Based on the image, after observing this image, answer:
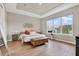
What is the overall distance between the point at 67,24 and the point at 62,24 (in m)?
0.18

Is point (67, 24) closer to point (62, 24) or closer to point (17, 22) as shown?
point (62, 24)

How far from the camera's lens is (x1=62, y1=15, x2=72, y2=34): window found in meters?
2.39

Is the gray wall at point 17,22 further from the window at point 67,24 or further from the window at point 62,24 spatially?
the window at point 67,24

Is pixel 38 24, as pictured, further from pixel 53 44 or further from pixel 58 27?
pixel 53 44

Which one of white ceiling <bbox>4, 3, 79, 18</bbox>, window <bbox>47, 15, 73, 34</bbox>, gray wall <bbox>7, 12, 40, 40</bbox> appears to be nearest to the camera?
white ceiling <bbox>4, 3, 79, 18</bbox>

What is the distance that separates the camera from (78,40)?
1.57 meters

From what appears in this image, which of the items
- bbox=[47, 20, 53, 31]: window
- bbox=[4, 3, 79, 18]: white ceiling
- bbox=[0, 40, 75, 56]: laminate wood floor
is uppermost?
bbox=[4, 3, 79, 18]: white ceiling

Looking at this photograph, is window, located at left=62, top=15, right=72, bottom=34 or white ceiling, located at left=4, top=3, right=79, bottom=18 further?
window, located at left=62, top=15, right=72, bottom=34

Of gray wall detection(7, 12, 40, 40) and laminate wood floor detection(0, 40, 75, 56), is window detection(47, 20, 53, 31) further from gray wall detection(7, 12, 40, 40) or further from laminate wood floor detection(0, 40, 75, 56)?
laminate wood floor detection(0, 40, 75, 56)

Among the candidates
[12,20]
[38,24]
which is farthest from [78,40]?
[12,20]

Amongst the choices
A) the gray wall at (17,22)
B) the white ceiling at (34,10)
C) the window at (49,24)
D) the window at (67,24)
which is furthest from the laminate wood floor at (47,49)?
the white ceiling at (34,10)

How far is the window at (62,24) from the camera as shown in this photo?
7.94ft

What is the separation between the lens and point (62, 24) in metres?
2.45

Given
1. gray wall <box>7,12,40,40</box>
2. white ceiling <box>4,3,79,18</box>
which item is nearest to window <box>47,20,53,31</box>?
white ceiling <box>4,3,79,18</box>
